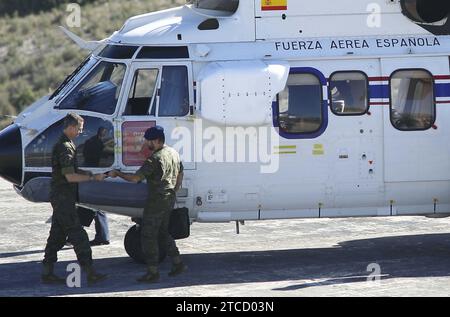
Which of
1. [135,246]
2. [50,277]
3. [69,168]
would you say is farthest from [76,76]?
[50,277]

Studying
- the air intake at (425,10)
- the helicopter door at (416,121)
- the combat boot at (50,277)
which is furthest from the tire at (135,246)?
the air intake at (425,10)

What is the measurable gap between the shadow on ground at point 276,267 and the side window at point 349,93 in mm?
1901

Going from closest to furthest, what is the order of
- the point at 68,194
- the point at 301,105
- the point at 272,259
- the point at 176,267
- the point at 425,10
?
the point at 68,194 < the point at 176,267 < the point at 301,105 < the point at 425,10 < the point at 272,259

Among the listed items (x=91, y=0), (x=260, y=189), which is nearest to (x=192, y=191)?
(x=260, y=189)

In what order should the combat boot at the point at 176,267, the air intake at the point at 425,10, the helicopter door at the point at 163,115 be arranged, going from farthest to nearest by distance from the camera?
1. the air intake at the point at 425,10
2. the helicopter door at the point at 163,115
3. the combat boot at the point at 176,267

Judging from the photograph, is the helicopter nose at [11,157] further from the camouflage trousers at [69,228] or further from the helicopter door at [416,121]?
the helicopter door at [416,121]

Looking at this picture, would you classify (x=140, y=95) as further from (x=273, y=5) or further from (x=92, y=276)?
(x=92, y=276)

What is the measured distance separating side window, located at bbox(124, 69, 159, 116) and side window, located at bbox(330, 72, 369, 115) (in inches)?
83.6

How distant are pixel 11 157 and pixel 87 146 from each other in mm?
908

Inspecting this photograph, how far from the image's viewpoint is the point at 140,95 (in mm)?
11383

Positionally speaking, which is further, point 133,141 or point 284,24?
point 284,24

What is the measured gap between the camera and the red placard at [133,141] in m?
11.1

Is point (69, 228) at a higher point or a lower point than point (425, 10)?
lower
